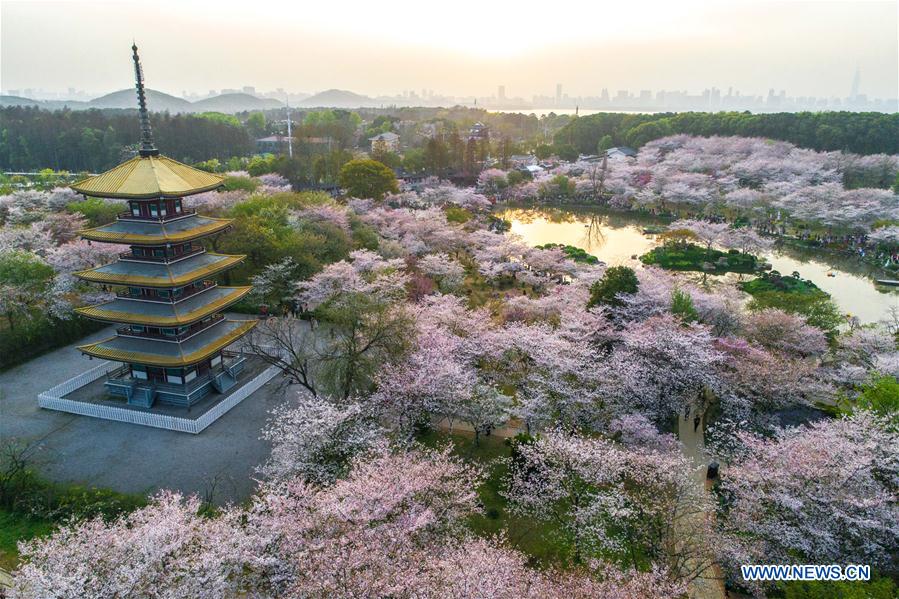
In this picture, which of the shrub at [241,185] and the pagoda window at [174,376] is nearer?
the pagoda window at [174,376]

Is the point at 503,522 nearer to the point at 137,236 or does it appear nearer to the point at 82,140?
the point at 137,236

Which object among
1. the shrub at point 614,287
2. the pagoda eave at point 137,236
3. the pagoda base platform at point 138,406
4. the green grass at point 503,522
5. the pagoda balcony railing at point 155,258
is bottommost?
the green grass at point 503,522

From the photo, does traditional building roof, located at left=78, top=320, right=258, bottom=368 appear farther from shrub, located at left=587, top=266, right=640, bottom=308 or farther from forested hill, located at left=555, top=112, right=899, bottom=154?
forested hill, located at left=555, top=112, right=899, bottom=154

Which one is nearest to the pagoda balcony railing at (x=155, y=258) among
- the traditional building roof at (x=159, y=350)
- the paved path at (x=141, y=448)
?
the traditional building roof at (x=159, y=350)

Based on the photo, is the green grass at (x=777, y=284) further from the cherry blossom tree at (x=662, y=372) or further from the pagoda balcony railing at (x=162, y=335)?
the pagoda balcony railing at (x=162, y=335)

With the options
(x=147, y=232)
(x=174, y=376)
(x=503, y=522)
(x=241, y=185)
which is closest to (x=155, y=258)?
(x=147, y=232)

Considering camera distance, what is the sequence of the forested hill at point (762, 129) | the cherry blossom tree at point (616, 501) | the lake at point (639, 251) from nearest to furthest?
the cherry blossom tree at point (616, 501) → the lake at point (639, 251) → the forested hill at point (762, 129)

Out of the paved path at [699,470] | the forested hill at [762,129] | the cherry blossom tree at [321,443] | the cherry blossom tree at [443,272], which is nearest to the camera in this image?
the paved path at [699,470]
